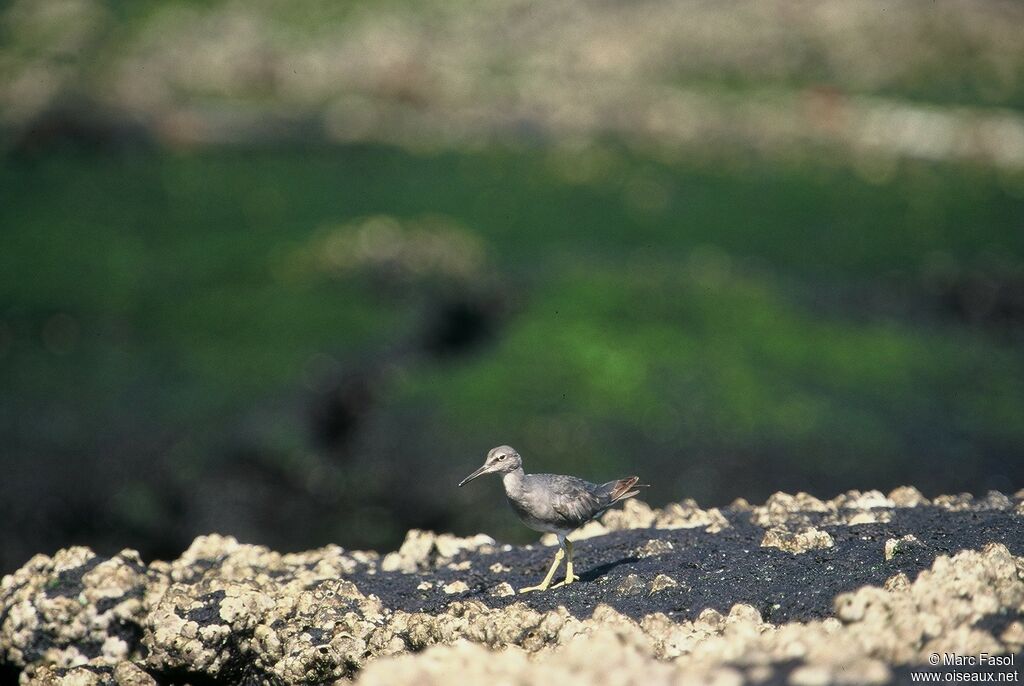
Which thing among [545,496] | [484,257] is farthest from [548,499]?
[484,257]

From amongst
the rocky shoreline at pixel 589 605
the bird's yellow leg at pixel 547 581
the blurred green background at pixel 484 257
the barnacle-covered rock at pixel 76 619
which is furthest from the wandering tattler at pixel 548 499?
the blurred green background at pixel 484 257

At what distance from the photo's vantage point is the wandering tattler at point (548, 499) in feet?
33.0

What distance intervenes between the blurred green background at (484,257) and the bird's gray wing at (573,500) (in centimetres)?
740

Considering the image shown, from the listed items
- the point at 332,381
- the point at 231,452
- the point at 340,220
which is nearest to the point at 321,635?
the point at 231,452

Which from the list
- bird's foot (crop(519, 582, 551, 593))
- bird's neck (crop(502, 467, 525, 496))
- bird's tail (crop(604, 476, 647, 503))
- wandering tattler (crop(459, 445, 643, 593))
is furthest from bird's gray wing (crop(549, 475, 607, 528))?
bird's foot (crop(519, 582, 551, 593))

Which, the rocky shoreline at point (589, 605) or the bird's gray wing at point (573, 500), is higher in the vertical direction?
the bird's gray wing at point (573, 500)

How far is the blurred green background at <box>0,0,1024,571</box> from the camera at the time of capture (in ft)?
62.2

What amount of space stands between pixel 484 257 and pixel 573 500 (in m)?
15.5

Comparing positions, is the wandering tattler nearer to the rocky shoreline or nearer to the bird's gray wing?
the bird's gray wing

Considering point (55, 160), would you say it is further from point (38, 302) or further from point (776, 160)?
point (776, 160)

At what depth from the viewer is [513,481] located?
401 inches

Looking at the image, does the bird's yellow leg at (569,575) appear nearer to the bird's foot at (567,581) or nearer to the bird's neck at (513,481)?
the bird's foot at (567,581)

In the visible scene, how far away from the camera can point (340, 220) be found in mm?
27344

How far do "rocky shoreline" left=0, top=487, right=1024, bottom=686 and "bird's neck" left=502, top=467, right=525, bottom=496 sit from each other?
0.96m
